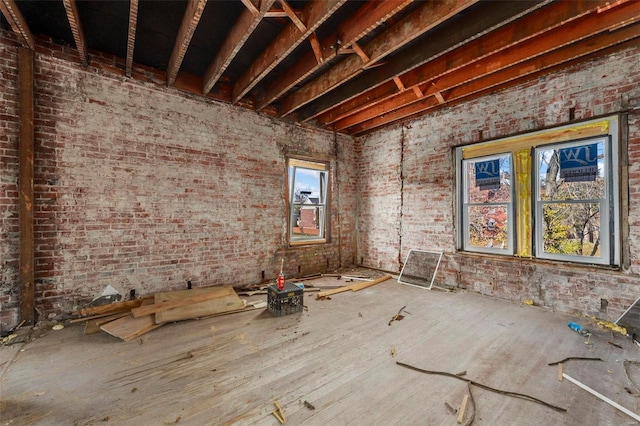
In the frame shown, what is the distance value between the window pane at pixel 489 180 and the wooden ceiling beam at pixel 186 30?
13.8 ft

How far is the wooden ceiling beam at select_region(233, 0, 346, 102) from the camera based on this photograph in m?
2.25

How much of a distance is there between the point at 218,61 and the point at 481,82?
11.6 feet

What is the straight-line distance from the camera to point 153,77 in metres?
3.62

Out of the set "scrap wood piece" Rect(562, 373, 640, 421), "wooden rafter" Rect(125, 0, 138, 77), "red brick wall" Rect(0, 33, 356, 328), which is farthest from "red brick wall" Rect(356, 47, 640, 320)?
"wooden rafter" Rect(125, 0, 138, 77)

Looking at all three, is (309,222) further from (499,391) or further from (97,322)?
(499,391)

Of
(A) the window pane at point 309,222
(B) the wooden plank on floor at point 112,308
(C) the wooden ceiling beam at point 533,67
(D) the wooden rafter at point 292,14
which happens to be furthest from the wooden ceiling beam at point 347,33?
(B) the wooden plank on floor at point 112,308

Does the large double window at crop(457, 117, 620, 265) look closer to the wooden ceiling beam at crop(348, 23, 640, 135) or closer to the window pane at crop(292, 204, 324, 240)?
the wooden ceiling beam at crop(348, 23, 640, 135)

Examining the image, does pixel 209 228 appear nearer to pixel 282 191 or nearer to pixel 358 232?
pixel 282 191

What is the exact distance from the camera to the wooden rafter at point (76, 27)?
2.19m

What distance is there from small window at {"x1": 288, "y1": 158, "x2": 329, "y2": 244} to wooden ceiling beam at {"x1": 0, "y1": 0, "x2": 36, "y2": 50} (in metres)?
3.45

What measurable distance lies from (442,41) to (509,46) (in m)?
0.67

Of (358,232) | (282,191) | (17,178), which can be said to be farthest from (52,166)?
(358,232)

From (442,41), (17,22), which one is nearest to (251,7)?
(442,41)

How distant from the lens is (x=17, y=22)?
238 centimetres
